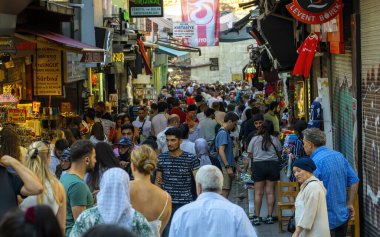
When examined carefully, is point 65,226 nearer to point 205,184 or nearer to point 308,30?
point 205,184

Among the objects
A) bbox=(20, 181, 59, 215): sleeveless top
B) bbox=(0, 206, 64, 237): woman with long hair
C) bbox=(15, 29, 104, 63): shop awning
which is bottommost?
bbox=(20, 181, 59, 215): sleeveless top

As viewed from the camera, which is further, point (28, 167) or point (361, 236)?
point (361, 236)

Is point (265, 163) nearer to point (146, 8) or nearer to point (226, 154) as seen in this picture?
point (226, 154)

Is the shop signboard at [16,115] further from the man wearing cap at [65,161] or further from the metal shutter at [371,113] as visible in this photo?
the metal shutter at [371,113]

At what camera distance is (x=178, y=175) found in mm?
9656

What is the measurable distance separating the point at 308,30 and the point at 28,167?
1196cm

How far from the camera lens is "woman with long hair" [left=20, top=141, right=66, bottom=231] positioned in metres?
6.71

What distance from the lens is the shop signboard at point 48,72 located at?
1722 cm

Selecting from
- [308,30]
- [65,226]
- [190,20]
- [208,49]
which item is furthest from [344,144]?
[208,49]

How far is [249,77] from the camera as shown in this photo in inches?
1690

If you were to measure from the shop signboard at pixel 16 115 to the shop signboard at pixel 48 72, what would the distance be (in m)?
1.90

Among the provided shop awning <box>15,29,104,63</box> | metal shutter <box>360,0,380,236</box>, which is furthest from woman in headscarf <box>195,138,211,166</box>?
shop awning <box>15,29,104,63</box>

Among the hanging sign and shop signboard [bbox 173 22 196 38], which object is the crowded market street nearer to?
the hanging sign

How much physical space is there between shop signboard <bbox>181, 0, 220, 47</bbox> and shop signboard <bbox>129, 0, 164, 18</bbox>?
8.84 metres
